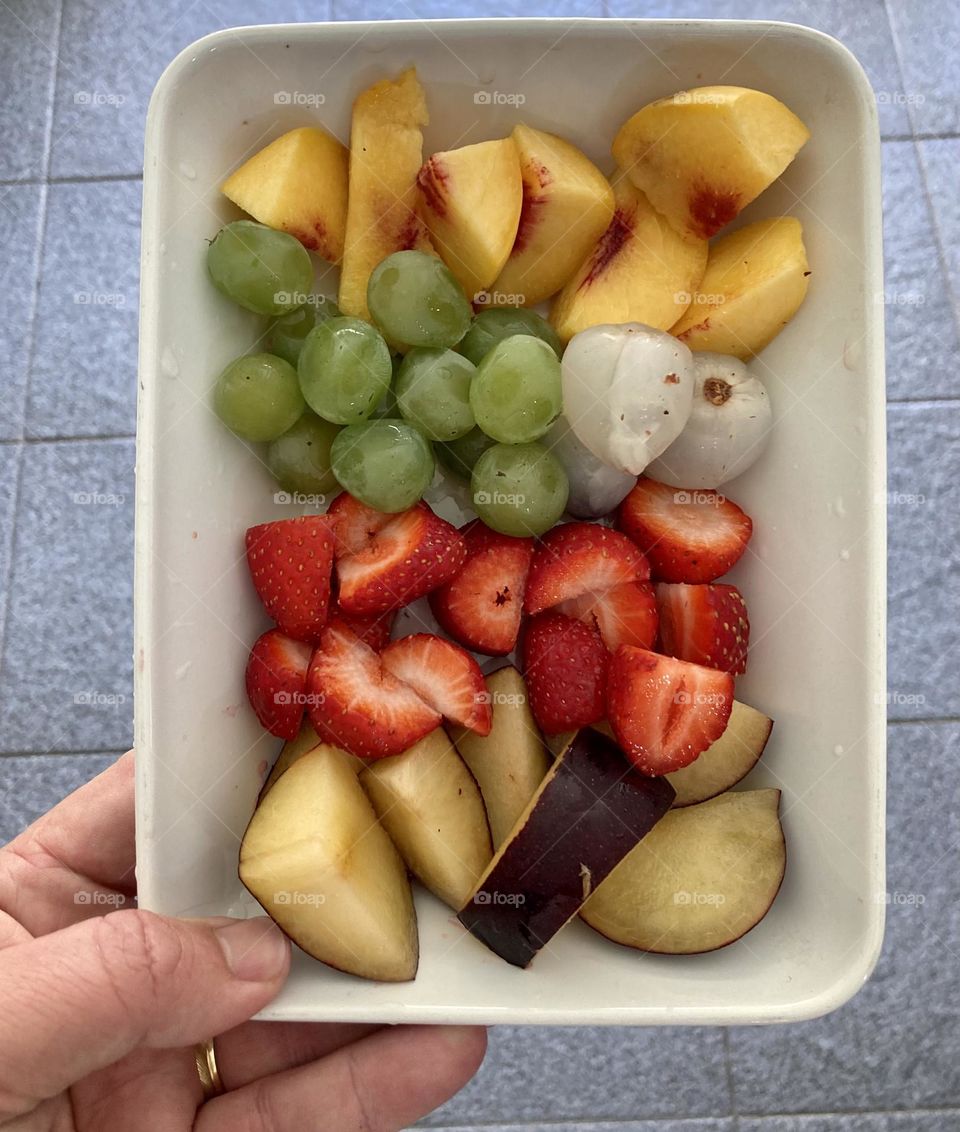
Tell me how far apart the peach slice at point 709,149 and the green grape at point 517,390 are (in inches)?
7.8

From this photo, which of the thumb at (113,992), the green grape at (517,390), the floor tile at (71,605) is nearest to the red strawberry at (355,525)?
the green grape at (517,390)

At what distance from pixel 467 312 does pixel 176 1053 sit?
76 centimetres

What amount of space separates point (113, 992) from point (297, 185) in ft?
2.23

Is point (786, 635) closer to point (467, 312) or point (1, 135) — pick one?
point (467, 312)

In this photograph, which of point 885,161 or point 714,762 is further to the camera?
point 885,161

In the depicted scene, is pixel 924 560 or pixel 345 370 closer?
pixel 345 370

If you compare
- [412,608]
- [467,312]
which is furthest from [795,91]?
[412,608]

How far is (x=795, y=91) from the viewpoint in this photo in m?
0.88

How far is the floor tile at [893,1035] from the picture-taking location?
1279 millimetres

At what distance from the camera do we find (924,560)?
1333 mm

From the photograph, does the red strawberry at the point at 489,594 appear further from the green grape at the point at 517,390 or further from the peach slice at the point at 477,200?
the peach slice at the point at 477,200

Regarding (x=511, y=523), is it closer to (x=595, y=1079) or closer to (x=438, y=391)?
(x=438, y=391)

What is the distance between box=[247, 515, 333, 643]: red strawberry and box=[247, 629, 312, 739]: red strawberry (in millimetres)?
19

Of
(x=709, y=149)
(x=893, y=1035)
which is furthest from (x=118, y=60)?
(x=893, y=1035)
